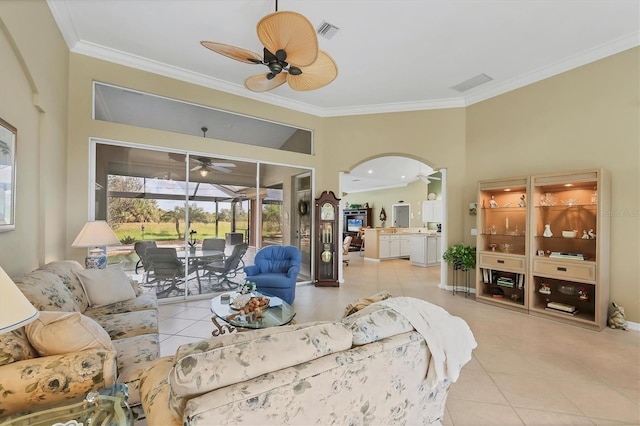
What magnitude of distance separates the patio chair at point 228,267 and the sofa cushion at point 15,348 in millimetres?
3397

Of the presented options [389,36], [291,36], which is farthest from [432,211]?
[291,36]

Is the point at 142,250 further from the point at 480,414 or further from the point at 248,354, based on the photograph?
the point at 480,414

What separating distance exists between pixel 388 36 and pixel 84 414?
166 inches

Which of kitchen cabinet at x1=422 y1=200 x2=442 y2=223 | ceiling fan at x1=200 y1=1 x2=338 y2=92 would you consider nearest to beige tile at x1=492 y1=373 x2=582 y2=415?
ceiling fan at x1=200 y1=1 x2=338 y2=92

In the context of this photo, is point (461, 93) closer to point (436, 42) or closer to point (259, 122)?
point (436, 42)

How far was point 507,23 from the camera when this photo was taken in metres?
3.21

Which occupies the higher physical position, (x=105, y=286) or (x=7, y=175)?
A: (x=7, y=175)

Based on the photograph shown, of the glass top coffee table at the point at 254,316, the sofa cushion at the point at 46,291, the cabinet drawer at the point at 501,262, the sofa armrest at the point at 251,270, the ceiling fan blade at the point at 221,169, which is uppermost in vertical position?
the ceiling fan blade at the point at 221,169

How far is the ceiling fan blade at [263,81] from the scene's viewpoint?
3.01 meters

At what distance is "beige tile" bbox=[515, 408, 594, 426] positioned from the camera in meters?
1.83

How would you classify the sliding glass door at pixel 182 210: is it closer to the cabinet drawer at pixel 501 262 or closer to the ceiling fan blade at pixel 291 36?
the ceiling fan blade at pixel 291 36

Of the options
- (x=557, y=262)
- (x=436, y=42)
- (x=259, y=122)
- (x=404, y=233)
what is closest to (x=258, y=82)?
(x=259, y=122)

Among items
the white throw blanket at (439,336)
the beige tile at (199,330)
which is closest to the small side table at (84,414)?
the white throw blanket at (439,336)

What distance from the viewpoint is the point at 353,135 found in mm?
5625
